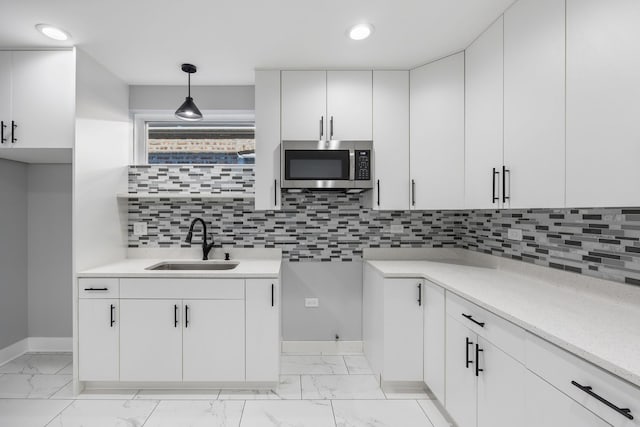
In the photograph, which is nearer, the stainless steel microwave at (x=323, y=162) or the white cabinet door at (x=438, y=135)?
the white cabinet door at (x=438, y=135)

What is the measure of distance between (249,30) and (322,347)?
8.29 feet

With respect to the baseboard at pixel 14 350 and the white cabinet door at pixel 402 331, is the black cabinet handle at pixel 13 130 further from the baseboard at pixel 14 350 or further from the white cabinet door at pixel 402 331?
the white cabinet door at pixel 402 331

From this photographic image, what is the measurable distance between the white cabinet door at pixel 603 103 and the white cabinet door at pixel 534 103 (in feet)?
0.18

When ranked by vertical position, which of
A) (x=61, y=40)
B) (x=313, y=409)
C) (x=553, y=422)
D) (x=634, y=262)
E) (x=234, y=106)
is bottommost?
(x=313, y=409)

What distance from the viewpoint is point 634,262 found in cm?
141

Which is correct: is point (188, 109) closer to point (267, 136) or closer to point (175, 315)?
point (267, 136)

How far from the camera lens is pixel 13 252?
2625 millimetres

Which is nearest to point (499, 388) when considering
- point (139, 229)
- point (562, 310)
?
point (562, 310)

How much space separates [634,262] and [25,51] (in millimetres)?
3765

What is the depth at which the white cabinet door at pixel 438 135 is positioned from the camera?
2.20m

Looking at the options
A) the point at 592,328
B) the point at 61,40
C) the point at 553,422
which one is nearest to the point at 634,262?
the point at 592,328

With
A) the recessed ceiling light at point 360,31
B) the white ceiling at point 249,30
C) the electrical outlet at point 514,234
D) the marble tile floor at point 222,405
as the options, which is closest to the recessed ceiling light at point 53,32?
the white ceiling at point 249,30

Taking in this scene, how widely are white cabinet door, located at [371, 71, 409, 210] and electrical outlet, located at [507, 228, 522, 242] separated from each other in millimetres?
730

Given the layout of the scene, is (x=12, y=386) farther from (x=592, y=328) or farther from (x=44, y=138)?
(x=592, y=328)
